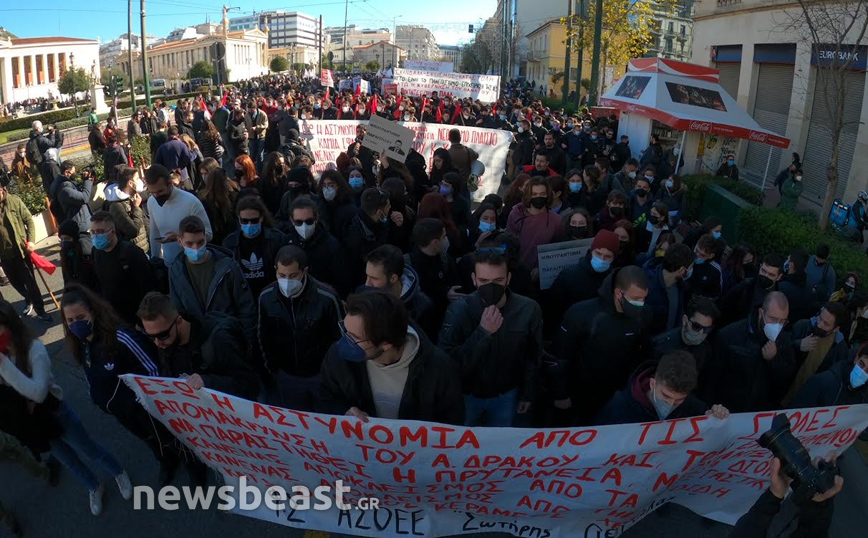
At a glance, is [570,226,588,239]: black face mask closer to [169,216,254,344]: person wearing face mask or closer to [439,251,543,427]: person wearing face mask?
[439,251,543,427]: person wearing face mask

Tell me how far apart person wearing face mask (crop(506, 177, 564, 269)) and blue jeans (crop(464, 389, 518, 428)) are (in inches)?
73.9

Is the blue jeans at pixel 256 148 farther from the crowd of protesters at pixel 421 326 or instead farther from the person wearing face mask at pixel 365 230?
the person wearing face mask at pixel 365 230

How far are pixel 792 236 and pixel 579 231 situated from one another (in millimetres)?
4352

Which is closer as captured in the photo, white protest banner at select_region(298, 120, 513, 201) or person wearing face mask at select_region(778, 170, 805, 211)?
white protest banner at select_region(298, 120, 513, 201)

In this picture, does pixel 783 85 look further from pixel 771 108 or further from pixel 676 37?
pixel 676 37

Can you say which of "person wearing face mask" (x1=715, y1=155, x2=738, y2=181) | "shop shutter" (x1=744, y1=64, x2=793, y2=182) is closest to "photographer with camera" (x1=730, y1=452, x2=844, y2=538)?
"person wearing face mask" (x1=715, y1=155, x2=738, y2=181)

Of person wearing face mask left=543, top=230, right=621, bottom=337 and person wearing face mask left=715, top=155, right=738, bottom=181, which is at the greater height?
person wearing face mask left=715, top=155, right=738, bottom=181

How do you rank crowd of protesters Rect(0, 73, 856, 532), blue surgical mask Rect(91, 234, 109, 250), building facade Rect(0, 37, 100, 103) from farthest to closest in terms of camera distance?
building facade Rect(0, 37, 100, 103)
blue surgical mask Rect(91, 234, 109, 250)
crowd of protesters Rect(0, 73, 856, 532)

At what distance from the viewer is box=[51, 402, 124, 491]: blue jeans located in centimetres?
372

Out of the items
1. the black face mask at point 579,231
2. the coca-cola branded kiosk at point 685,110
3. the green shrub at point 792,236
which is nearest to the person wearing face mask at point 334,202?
the black face mask at point 579,231

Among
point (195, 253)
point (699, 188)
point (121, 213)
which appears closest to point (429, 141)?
point (699, 188)

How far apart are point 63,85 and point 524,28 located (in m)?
65.5

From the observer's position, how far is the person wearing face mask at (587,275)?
4.37m

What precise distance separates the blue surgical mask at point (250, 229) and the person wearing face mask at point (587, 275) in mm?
2353
